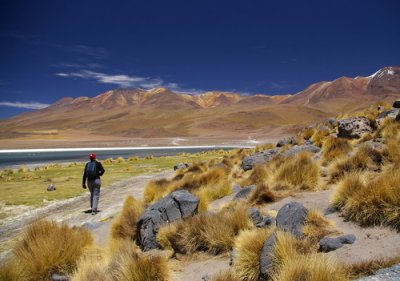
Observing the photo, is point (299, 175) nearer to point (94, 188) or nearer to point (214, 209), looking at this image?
point (214, 209)

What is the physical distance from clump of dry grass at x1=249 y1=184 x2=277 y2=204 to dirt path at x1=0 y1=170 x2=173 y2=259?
383 centimetres

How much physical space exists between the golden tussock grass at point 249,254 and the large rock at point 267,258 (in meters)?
0.17

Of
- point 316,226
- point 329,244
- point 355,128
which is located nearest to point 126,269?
point 329,244

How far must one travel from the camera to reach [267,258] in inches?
202

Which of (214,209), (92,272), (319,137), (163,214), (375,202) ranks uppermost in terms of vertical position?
(319,137)

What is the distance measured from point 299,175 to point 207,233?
12.4 feet

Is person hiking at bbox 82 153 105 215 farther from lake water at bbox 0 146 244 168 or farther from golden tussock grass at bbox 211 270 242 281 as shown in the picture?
lake water at bbox 0 146 244 168

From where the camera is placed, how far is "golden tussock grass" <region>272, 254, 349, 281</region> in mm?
4133

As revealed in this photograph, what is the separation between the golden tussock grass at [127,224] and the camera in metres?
9.05

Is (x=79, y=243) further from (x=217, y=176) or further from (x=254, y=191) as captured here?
(x=217, y=176)

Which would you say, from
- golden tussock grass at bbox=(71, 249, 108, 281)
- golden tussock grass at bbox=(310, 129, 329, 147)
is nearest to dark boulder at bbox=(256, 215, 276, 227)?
golden tussock grass at bbox=(71, 249, 108, 281)

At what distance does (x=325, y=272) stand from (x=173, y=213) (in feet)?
16.0

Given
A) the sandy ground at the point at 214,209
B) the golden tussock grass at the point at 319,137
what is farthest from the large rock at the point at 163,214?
the golden tussock grass at the point at 319,137

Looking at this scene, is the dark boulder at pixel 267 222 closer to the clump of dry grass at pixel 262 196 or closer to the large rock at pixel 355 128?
the clump of dry grass at pixel 262 196
